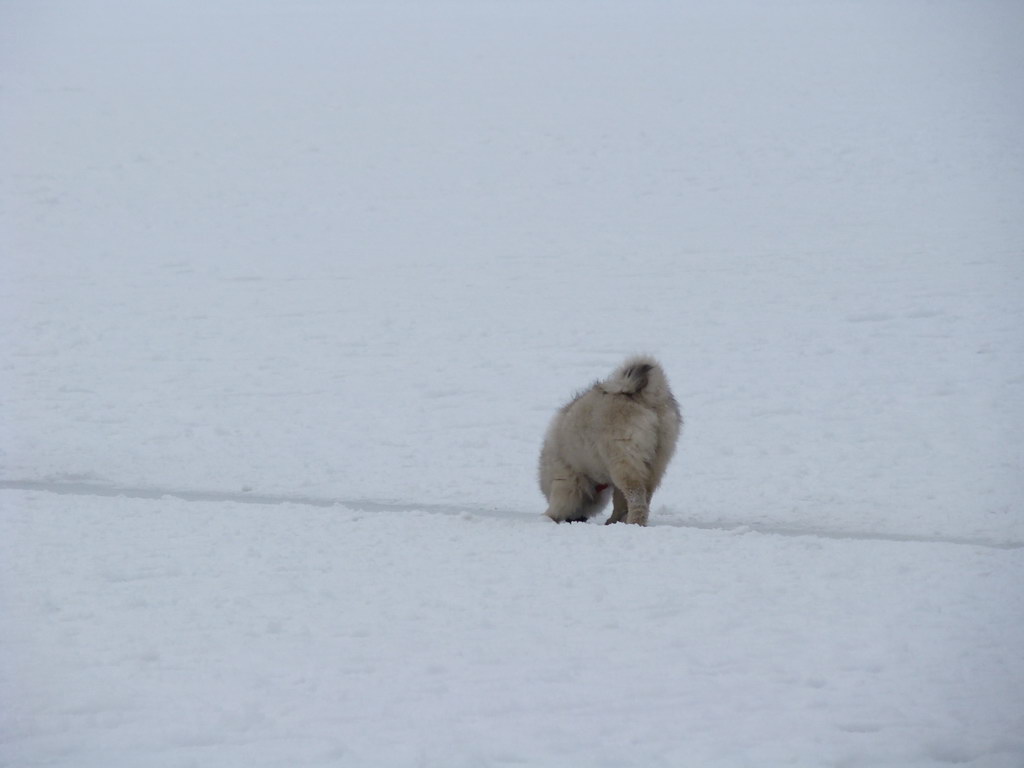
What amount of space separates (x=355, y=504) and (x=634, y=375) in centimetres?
384

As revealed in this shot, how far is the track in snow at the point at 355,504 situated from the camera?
10008mm

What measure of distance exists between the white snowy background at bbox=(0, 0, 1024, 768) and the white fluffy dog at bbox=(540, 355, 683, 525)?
0.69 metres

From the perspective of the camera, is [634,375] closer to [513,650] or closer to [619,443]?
[619,443]

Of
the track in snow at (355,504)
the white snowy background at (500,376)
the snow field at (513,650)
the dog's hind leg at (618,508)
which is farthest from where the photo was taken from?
the dog's hind leg at (618,508)

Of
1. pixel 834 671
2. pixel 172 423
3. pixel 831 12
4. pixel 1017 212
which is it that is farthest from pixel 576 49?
pixel 834 671

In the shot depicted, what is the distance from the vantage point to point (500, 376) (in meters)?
18.3

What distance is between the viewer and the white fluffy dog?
31.5 ft

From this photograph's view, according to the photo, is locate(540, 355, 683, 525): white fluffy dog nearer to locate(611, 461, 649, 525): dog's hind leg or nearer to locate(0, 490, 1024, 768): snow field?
locate(611, 461, 649, 525): dog's hind leg

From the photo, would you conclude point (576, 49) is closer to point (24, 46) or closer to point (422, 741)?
point (24, 46)

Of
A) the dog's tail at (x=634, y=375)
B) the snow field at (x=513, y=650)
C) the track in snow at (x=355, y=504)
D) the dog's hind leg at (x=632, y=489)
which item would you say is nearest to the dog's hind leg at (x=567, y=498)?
the track in snow at (x=355, y=504)

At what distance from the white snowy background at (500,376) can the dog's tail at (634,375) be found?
4.14 ft

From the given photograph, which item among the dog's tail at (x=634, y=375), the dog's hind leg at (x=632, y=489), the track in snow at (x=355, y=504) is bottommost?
the track in snow at (x=355, y=504)

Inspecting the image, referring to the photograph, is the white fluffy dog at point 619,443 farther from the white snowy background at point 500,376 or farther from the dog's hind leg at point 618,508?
the white snowy background at point 500,376

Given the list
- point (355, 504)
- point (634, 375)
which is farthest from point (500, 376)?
point (634, 375)
